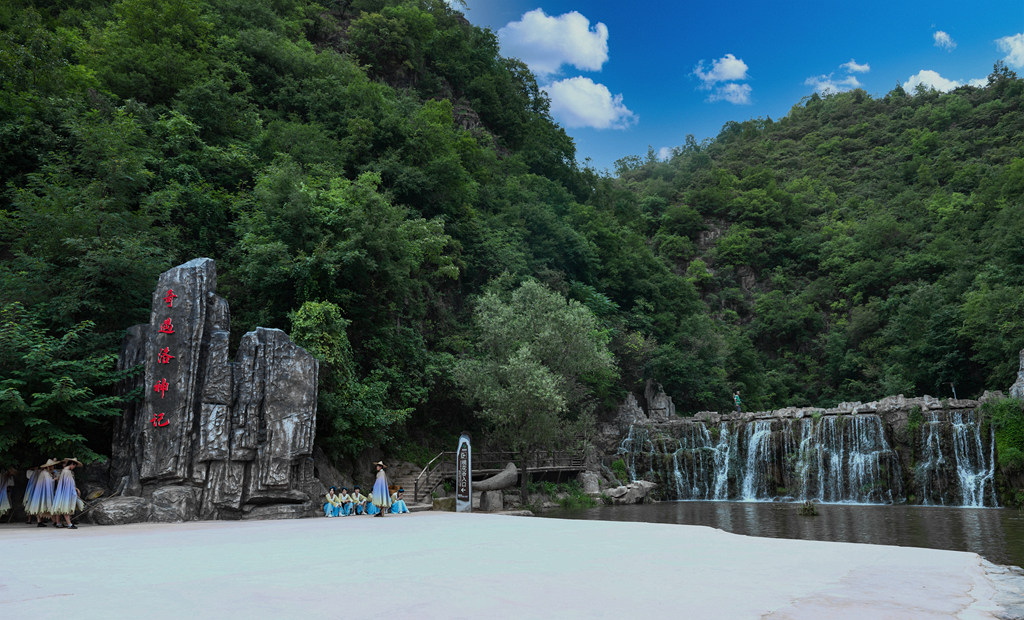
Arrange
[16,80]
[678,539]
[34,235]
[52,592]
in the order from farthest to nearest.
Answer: [16,80] → [34,235] → [678,539] → [52,592]

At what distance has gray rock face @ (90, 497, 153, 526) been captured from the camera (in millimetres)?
12859

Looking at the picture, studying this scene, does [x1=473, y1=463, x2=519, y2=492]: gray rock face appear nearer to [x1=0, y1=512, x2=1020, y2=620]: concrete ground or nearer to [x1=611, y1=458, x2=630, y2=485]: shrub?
[x1=611, y1=458, x2=630, y2=485]: shrub

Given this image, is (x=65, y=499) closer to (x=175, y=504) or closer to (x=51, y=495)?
(x=51, y=495)

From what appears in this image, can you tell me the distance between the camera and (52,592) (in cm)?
503

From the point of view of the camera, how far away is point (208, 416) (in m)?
14.6

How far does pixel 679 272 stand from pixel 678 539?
178ft

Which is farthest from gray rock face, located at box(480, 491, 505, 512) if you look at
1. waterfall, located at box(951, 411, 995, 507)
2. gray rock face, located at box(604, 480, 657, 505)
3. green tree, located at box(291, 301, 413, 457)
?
waterfall, located at box(951, 411, 995, 507)

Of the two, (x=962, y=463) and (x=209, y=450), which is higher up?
(x=209, y=450)

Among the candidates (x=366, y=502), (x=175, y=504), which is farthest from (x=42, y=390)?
(x=366, y=502)

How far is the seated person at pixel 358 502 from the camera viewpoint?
16.0 metres

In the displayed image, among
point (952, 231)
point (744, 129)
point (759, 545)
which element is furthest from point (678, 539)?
point (744, 129)

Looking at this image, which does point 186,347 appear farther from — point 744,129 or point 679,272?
point 744,129

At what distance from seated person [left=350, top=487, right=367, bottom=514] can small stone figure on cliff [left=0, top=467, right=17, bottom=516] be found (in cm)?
753

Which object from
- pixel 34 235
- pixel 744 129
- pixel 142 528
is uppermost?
pixel 744 129
